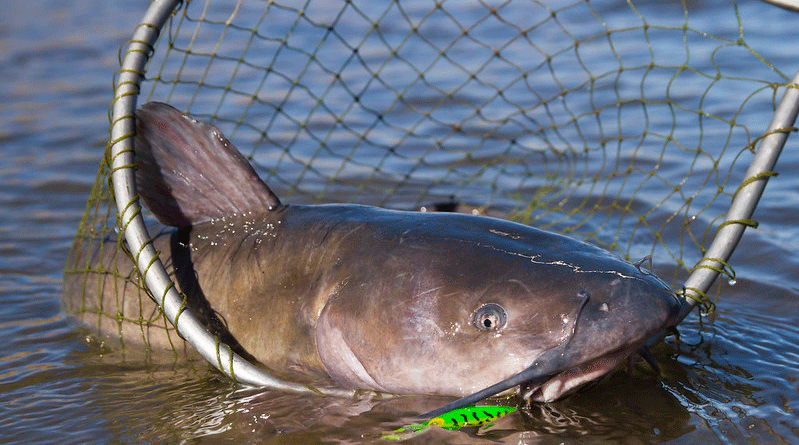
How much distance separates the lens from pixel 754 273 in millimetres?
4617

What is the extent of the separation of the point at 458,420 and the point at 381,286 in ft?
1.77

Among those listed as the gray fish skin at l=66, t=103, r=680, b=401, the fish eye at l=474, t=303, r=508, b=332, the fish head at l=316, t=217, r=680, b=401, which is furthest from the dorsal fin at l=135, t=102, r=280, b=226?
the fish eye at l=474, t=303, r=508, b=332

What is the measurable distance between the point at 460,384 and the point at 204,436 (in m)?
0.92

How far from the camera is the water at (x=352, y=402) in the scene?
3.01 m

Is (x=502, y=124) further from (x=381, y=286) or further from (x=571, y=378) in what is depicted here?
(x=571, y=378)

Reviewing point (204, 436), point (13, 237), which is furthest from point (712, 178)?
point (13, 237)

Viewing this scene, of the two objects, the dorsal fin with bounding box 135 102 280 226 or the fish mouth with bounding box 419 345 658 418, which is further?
the dorsal fin with bounding box 135 102 280 226

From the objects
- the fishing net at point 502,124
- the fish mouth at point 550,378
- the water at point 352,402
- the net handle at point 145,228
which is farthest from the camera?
the fishing net at point 502,124

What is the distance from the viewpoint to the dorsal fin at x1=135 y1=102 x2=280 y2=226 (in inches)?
138

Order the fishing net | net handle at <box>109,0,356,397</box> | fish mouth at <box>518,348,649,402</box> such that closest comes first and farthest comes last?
fish mouth at <box>518,348,649,402</box> → net handle at <box>109,0,356,397</box> → the fishing net

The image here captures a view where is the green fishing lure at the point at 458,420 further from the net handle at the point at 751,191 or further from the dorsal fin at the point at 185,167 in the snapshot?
the dorsal fin at the point at 185,167

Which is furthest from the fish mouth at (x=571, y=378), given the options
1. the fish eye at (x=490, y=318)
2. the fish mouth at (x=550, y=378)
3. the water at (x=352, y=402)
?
the fish eye at (x=490, y=318)

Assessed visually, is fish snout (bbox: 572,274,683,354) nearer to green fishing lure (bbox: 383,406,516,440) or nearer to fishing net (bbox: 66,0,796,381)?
green fishing lure (bbox: 383,406,516,440)

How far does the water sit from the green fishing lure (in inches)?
1.3
